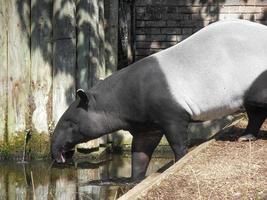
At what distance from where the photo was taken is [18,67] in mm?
9945

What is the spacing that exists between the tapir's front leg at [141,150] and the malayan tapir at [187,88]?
0.19 metres

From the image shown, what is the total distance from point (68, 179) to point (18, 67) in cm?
200

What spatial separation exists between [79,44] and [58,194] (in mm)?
2780

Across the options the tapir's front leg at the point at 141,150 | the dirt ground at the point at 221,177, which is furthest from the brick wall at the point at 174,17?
the dirt ground at the point at 221,177

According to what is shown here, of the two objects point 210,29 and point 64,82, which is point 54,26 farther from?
point 210,29

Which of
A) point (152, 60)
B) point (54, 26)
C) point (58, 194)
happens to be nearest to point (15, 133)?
point (54, 26)

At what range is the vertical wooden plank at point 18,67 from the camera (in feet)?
32.4

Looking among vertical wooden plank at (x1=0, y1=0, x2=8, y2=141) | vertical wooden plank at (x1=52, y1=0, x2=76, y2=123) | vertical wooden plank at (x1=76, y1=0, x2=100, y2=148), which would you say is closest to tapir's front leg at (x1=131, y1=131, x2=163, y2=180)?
vertical wooden plank at (x1=76, y1=0, x2=100, y2=148)

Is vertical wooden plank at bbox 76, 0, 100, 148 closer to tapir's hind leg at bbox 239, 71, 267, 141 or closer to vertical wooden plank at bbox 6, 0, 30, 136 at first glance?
vertical wooden plank at bbox 6, 0, 30, 136

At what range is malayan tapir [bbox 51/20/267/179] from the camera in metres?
6.98

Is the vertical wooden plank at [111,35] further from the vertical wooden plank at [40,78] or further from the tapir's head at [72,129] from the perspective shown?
the tapir's head at [72,129]

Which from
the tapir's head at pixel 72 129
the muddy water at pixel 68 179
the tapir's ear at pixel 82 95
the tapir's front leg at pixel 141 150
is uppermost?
the tapir's ear at pixel 82 95

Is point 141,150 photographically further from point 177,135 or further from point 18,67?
point 18,67

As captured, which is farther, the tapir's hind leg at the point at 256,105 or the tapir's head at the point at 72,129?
the tapir's head at the point at 72,129
